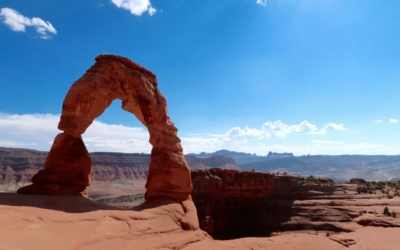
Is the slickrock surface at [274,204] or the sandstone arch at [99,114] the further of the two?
the slickrock surface at [274,204]

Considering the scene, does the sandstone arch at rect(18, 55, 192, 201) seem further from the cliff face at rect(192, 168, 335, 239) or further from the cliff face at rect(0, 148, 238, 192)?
the cliff face at rect(0, 148, 238, 192)

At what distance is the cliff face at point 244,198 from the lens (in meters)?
34.1

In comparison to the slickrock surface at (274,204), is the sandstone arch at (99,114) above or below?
above

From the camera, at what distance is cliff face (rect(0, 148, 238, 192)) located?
294 feet

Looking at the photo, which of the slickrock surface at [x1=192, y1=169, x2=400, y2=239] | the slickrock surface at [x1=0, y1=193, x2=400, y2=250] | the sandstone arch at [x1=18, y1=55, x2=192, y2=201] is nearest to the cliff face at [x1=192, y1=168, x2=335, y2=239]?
Answer: the slickrock surface at [x1=192, y1=169, x2=400, y2=239]

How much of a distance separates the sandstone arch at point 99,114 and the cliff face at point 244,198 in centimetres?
1620

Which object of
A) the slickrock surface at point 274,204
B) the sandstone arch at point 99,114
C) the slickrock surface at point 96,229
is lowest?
the slickrock surface at point 274,204

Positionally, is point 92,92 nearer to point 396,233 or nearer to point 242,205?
point 396,233

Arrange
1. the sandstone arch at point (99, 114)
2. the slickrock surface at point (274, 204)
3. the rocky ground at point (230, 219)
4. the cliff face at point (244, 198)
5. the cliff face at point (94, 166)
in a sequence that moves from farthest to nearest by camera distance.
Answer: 1. the cliff face at point (94, 166)
2. the cliff face at point (244, 198)
3. the slickrock surface at point (274, 204)
4. the sandstone arch at point (99, 114)
5. the rocky ground at point (230, 219)

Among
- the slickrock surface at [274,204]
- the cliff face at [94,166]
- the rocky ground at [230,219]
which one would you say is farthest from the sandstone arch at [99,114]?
the cliff face at [94,166]

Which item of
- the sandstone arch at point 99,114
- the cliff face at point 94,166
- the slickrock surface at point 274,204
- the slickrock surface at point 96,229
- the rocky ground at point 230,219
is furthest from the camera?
the cliff face at point 94,166

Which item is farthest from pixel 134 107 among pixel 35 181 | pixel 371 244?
pixel 371 244

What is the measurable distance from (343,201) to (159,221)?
30.7m

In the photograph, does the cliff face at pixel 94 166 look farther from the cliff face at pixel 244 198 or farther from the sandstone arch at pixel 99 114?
the sandstone arch at pixel 99 114
